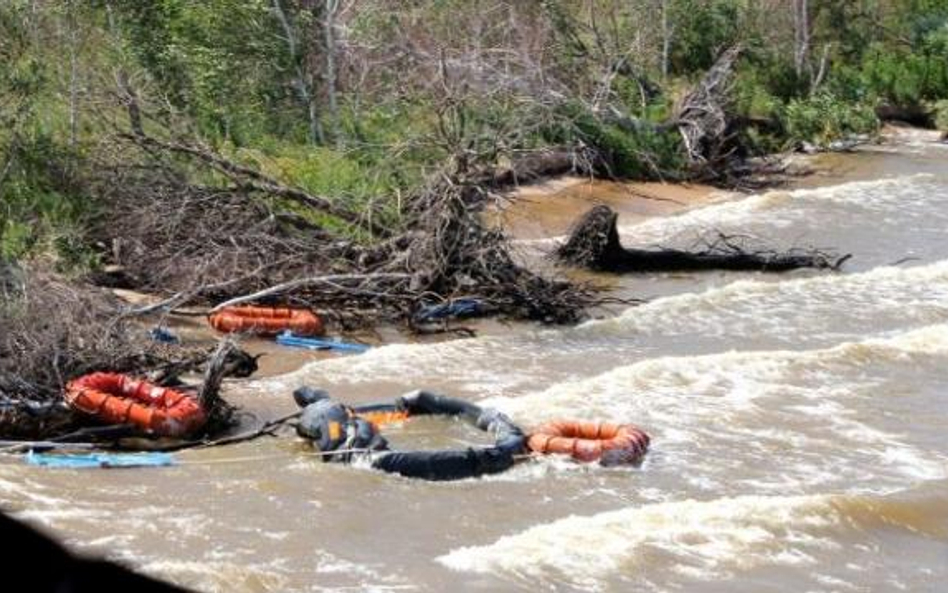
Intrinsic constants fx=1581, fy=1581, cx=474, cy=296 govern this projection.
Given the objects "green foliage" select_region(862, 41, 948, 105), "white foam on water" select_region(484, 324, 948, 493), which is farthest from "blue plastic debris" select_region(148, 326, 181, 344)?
"green foliage" select_region(862, 41, 948, 105)

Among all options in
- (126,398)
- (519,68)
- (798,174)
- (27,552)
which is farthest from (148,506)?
(798,174)

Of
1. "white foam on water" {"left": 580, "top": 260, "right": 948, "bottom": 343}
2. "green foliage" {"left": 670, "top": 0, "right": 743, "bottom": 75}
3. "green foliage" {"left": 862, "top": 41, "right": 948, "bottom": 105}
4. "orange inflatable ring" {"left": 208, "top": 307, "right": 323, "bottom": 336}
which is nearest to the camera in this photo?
"orange inflatable ring" {"left": 208, "top": 307, "right": 323, "bottom": 336}

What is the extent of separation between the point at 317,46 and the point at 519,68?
4.41 metres

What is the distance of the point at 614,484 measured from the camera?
12.1m

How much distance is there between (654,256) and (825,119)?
48.6ft

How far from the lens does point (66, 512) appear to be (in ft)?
34.9

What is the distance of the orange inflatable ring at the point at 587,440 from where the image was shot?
12.3m

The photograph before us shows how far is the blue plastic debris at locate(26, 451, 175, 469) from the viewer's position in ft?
37.8

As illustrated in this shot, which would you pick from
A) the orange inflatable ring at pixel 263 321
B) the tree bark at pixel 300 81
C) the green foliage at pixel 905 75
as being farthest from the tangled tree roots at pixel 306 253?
the green foliage at pixel 905 75

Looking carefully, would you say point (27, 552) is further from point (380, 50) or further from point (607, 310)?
point (380, 50)

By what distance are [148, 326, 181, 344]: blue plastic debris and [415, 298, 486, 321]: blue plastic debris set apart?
2.96 metres

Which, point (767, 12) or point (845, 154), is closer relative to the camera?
point (845, 154)

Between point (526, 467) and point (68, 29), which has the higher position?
point (68, 29)

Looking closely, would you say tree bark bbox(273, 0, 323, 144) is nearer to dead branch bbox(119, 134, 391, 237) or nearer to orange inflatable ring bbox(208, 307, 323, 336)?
dead branch bbox(119, 134, 391, 237)
